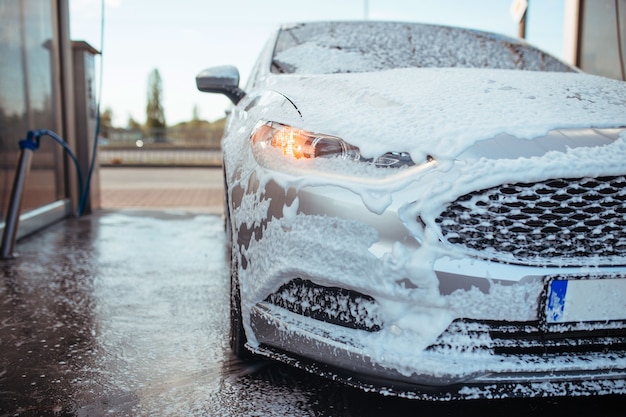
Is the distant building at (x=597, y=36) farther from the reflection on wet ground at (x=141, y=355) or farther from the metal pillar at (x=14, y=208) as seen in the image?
the metal pillar at (x=14, y=208)

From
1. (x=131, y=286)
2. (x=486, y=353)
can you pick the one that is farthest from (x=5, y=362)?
(x=486, y=353)

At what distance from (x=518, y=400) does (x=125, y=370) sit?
147cm

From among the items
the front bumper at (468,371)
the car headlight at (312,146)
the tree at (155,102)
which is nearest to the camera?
the front bumper at (468,371)

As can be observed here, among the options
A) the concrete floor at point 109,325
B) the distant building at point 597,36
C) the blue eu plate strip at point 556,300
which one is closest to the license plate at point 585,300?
the blue eu plate strip at point 556,300

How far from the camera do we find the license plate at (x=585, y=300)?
1812mm

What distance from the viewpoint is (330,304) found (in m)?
1.93

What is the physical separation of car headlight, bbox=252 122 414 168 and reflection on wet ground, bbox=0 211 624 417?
842 mm

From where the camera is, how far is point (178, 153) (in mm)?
23391

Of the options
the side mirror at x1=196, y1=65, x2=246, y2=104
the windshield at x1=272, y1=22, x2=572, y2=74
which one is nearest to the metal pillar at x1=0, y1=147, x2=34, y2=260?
the side mirror at x1=196, y1=65, x2=246, y2=104

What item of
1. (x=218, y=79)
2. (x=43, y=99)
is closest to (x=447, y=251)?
(x=218, y=79)

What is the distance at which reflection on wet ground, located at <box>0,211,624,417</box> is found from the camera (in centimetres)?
219

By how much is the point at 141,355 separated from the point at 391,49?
196 centimetres

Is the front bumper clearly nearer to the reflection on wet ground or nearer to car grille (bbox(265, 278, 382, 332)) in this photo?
car grille (bbox(265, 278, 382, 332))

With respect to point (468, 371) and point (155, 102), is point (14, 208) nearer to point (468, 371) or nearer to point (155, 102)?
point (468, 371)
